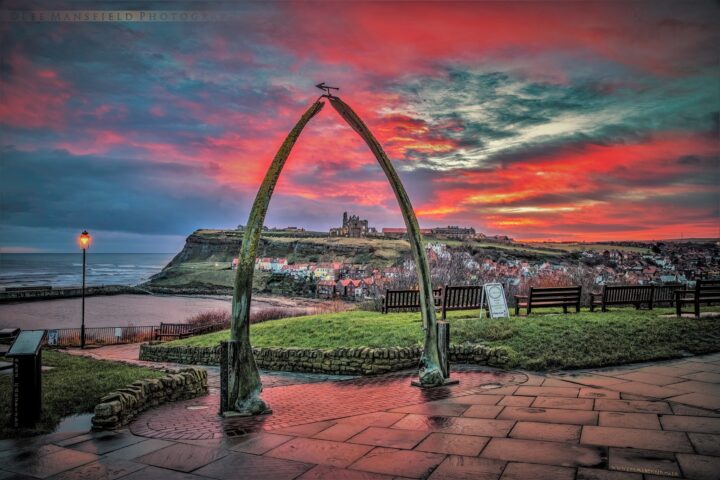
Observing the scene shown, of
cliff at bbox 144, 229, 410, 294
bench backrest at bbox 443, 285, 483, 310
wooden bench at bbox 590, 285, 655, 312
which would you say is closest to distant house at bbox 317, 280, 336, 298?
cliff at bbox 144, 229, 410, 294

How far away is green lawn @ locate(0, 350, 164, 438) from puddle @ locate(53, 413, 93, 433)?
0.08m

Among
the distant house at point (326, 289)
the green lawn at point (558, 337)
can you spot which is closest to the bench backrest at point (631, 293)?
the green lawn at point (558, 337)

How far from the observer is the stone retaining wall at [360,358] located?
9.49 meters

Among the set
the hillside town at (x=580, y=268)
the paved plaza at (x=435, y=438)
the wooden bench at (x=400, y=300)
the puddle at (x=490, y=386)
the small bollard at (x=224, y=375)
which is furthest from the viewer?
the hillside town at (x=580, y=268)

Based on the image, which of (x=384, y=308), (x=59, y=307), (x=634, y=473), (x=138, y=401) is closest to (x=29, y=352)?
(x=138, y=401)

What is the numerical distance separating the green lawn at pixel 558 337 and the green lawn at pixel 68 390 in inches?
200

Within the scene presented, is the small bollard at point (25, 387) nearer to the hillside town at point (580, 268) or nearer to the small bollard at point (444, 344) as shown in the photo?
the small bollard at point (444, 344)

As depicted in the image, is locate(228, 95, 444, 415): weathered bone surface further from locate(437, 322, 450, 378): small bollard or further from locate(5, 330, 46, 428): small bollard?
locate(5, 330, 46, 428): small bollard

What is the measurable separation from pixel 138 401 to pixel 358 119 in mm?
5593

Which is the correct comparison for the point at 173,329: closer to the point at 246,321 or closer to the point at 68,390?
the point at 68,390

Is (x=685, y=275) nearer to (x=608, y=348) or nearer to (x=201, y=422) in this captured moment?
(x=608, y=348)

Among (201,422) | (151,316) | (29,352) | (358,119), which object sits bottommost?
(151,316)

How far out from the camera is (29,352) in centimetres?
582

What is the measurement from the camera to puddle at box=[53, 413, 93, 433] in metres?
5.82
